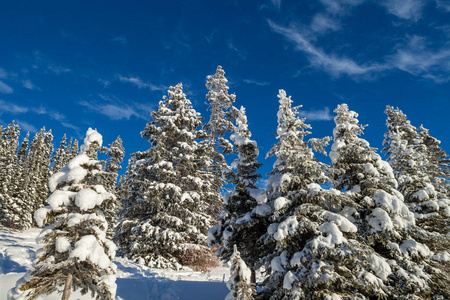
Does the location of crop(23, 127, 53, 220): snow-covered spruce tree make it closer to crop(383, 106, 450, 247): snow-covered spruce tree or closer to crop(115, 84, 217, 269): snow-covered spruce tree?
crop(115, 84, 217, 269): snow-covered spruce tree

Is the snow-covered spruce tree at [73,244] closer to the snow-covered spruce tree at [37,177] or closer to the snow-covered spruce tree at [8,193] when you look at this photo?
the snow-covered spruce tree at [8,193]

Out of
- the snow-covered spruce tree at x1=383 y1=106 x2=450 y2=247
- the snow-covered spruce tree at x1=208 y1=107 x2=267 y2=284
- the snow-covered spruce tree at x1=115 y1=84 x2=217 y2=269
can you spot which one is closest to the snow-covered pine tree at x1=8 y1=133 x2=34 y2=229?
the snow-covered spruce tree at x1=115 y1=84 x2=217 y2=269

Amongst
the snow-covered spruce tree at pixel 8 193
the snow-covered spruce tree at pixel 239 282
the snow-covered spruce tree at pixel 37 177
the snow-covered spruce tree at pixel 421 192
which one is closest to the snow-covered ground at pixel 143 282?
the snow-covered spruce tree at pixel 239 282

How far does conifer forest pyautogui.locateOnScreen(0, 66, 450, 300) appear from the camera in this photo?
938cm

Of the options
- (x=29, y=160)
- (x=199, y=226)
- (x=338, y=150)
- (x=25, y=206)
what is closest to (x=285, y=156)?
(x=338, y=150)

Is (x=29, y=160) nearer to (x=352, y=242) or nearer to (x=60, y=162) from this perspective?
(x=60, y=162)

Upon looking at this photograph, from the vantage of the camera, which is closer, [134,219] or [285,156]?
[285,156]

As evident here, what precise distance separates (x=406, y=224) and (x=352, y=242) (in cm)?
383

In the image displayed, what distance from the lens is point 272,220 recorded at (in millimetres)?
12086

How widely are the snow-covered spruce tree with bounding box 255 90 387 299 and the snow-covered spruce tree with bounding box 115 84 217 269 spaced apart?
9.69 meters

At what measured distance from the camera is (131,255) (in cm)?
2061

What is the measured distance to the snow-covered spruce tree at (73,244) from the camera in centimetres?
877

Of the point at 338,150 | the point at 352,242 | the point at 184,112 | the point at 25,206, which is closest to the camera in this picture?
the point at 352,242

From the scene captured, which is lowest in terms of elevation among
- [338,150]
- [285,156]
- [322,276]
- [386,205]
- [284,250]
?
[322,276]
